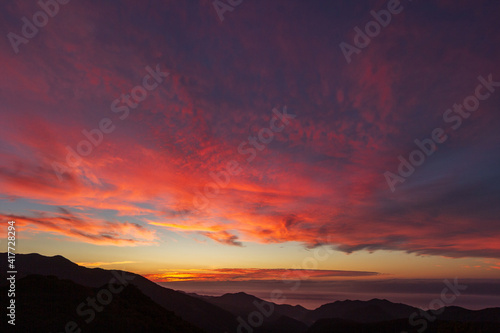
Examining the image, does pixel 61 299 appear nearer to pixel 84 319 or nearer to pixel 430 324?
pixel 84 319

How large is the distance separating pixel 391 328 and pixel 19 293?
13394 cm

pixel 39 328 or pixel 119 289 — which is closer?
pixel 39 328

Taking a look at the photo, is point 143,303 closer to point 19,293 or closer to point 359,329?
point 19,293

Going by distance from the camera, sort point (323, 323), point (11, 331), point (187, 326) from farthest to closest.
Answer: point (323, 323)
point (187, 326)
point (11, 331)

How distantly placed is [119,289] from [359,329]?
420 ft

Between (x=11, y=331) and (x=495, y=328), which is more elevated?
(x=11, y=331)

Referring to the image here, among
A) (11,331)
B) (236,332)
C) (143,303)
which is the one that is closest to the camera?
(11,331)

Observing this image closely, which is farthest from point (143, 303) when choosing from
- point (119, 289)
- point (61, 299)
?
point (61, 299)

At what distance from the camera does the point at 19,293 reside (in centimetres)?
4525

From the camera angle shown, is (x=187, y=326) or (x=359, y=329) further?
(x=359, y=329)

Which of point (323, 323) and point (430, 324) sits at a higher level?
point (430, 324)

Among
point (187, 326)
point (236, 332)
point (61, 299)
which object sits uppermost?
point (61, 299)

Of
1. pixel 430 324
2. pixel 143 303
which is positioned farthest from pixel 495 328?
pixel 143 303

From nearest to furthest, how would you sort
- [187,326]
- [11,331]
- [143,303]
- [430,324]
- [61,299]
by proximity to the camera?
[11,331] < [61,299] < [187,326] < [143,303] < [430,324]
